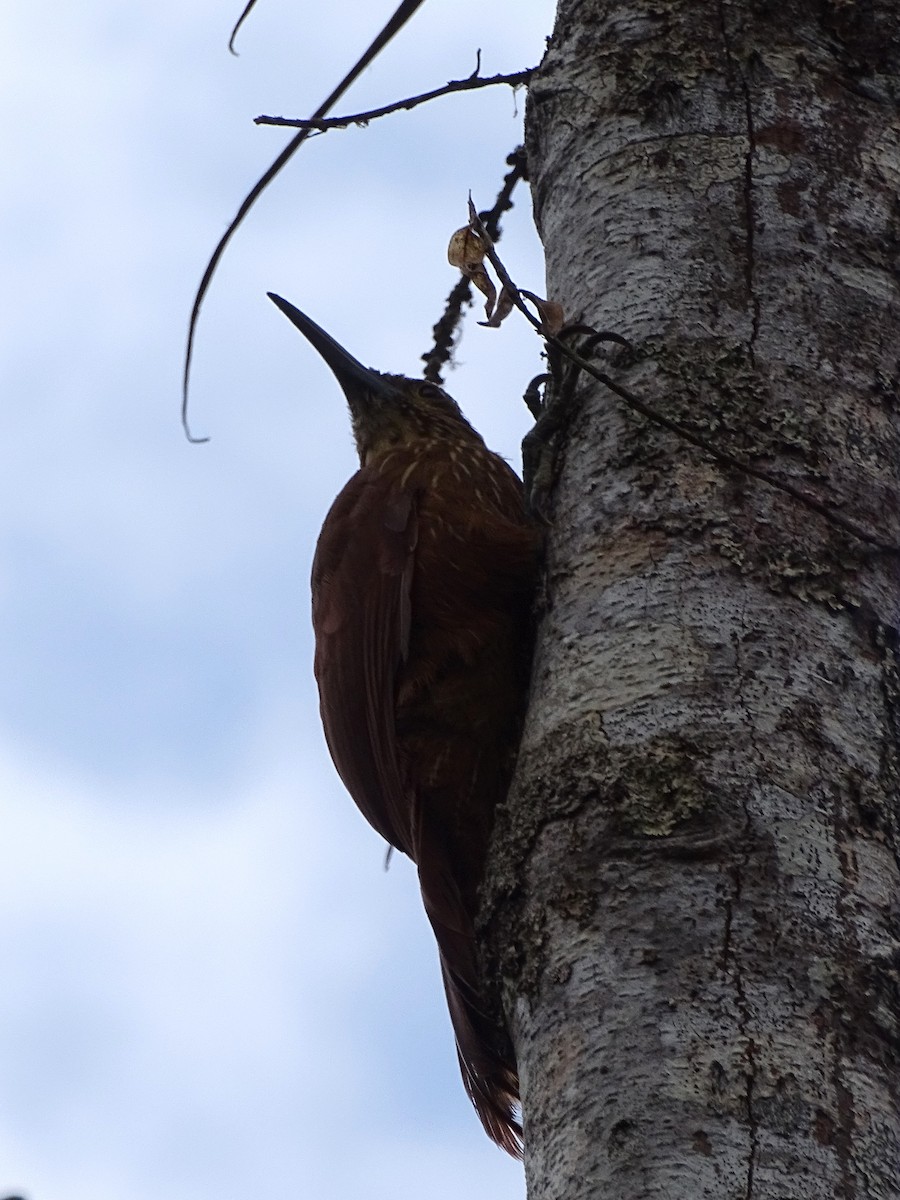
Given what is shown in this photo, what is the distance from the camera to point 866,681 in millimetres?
1812

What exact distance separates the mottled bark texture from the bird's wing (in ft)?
1.96

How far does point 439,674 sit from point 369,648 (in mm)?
177

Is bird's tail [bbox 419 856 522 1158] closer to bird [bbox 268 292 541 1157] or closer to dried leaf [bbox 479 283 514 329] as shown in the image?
bird [bbox 268 292 541 1157]

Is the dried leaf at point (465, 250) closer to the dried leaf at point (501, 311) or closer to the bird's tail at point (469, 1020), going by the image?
the dried leaf at point (501, 311)

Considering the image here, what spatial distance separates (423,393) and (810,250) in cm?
167

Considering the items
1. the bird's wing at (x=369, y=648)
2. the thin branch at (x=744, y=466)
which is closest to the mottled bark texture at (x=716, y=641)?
the thin branch at (x=744, y=466)

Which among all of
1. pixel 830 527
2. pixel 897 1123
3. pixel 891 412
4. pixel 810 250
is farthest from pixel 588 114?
pixel 897 1123

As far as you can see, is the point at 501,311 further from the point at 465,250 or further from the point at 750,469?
the point at 750,469

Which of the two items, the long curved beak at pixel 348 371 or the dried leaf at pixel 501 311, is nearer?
the dried leaf at pixel 501 311

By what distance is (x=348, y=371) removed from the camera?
12.6 feet

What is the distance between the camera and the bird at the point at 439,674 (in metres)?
2.53

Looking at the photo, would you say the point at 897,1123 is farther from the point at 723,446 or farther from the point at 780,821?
the point at 723,446

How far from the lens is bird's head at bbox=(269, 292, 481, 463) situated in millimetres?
3695

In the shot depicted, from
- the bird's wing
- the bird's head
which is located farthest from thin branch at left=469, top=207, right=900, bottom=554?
the bird's head
